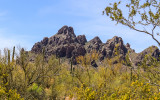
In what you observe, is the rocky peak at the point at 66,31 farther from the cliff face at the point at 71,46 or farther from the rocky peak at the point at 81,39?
the rocky peak at the point at 81,39

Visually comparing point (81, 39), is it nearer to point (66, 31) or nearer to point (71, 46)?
point (66, 31)

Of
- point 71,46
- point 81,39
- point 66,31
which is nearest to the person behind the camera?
point 71,46

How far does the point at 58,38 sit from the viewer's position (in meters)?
116

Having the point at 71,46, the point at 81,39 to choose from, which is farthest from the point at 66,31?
the point at 71,46

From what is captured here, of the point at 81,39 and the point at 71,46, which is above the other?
the point at 81,39

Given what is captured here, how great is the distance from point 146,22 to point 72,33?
407 ft

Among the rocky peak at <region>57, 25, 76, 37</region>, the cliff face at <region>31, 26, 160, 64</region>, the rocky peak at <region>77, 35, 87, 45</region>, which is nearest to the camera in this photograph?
the cliff face at <region>31, 26, 160, 64</region>

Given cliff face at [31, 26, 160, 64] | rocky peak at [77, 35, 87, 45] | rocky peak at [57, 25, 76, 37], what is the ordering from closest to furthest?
cliff face at [31, 26, 160, 64], rocky peak at [57, 25, 76, 37], rocky peak at [77, 35, 87, 45]

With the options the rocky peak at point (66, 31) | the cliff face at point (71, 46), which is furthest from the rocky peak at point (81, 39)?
the rocky peak at point (66, 31)

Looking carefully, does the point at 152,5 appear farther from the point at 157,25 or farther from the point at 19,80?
the point at 19,80

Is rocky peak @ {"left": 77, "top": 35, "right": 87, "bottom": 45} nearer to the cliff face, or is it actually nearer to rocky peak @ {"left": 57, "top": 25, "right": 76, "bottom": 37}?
the cliff face

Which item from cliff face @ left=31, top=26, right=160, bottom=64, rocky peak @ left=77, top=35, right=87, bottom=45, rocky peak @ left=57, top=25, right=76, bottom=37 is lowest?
cliff face @ left=31, top=26, right=160, bottom=64

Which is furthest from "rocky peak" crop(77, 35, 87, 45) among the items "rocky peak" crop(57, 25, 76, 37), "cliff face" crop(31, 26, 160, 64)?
"rocky peak" crop(57, 25, 76, 37)

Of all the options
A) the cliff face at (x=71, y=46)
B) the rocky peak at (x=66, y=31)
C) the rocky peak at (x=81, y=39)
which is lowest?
the cliff face at (x=71, y=46)
